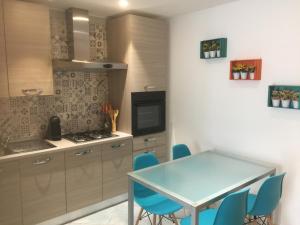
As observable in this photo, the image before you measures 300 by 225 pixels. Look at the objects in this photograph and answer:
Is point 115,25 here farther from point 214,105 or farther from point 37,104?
point 214,105

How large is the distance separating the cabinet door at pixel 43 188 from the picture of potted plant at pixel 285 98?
2.24 meters

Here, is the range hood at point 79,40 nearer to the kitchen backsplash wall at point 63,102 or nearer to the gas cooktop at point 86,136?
the kitchen backsplash wall at point 63,102

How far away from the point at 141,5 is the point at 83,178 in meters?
2.05

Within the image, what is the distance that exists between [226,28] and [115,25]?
1.38 meters

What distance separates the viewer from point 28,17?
2.63 meters

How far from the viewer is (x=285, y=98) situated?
241 cm

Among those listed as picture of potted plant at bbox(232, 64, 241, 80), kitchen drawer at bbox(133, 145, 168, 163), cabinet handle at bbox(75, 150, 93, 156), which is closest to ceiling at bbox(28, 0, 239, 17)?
picture of potted plant at bbox(232, 64, 241, 80)

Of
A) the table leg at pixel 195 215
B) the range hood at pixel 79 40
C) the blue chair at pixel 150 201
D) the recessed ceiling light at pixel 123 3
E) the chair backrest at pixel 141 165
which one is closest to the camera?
the table leg at pixel 195 215

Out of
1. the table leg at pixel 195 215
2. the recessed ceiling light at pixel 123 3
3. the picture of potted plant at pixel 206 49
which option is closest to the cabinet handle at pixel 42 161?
the table leg at pixel 195 215

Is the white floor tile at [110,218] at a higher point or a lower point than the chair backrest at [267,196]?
lower

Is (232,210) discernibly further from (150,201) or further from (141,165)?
(141,165)

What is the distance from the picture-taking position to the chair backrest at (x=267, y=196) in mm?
2084

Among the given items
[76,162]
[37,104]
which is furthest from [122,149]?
[37,104]

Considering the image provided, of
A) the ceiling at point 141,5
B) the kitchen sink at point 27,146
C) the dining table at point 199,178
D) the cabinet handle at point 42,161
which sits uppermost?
the ceiling at point 141,5
